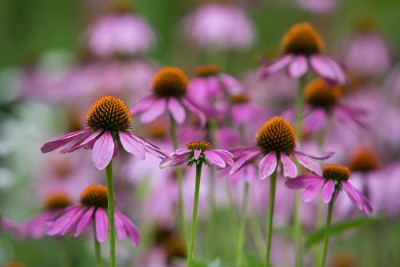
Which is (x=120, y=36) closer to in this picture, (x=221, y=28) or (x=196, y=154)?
(x=221, y=28)

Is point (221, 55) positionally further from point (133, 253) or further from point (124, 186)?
point (133, 253)

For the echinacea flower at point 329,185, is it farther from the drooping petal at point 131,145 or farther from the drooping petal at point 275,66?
the drooping petal at point 275,66

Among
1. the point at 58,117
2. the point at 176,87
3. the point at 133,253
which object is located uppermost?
the point at 176,87

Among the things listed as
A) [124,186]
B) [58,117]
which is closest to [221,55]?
[58,117]

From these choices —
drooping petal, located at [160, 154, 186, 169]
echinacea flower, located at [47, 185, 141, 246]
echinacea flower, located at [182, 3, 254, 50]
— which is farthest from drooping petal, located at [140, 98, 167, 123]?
echinacea flower, located at [182, 3, 254, 50]

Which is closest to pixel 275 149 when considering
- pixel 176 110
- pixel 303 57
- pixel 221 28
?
pixel 176 110

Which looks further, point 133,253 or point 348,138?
point 348,138
